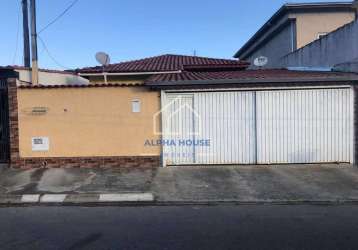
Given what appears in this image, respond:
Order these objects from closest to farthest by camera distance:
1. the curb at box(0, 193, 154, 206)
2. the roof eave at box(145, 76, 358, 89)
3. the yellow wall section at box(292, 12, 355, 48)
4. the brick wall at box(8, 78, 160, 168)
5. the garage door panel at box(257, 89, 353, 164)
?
the curb at box(0, 193, 154, 206) → the roof eave at box(145, 76, 358, 89) → the brick wall at box(8, 78, 160, 168) → the garage door panel at box(257, 89, 353, 164) → the yellow wall section at box(292, 12, 355, 48)

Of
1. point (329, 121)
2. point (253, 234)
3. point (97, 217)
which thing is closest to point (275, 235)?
point (253, 234)

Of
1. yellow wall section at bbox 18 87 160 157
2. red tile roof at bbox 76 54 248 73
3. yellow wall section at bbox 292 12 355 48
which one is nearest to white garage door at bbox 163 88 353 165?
yellow wall section at bbox 18 87 160 157

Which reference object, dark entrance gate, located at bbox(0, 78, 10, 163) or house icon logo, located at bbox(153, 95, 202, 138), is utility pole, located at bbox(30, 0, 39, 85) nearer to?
dark entrance gate, located at bbox(0, 78, 10, 163)

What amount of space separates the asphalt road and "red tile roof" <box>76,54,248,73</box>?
29.4 feet

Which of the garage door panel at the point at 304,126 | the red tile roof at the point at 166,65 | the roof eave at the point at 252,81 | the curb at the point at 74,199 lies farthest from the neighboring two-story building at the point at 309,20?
the curb at the point at 74,199

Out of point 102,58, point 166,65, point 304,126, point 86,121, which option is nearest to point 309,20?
point 166,65

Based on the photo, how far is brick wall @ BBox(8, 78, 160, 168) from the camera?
1122cm

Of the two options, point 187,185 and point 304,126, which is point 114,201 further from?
point 304,126

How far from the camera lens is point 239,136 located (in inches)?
453

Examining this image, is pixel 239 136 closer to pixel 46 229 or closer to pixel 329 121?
pixel 329 121

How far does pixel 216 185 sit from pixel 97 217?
3.36 metres

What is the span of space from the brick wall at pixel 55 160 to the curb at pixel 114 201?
9.43 ft

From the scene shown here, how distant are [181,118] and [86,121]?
2.77 m

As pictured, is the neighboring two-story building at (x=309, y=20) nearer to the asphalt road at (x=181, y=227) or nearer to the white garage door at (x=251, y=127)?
the white garage door at (x=251, y=127)
